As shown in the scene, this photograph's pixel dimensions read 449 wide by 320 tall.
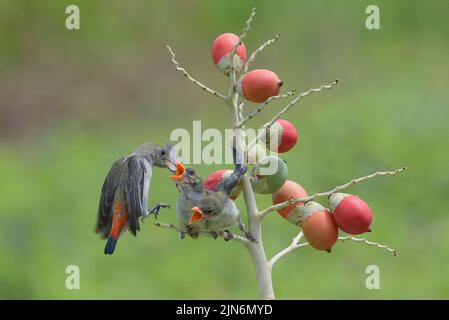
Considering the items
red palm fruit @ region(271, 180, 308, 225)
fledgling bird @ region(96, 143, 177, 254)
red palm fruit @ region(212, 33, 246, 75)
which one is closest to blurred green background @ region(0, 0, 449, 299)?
fledgling bird @ region(96, 143, 177, 254)

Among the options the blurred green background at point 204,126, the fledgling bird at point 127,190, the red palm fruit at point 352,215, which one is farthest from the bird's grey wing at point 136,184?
the blurred green background at point 204,126

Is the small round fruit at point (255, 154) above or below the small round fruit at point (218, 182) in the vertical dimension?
above

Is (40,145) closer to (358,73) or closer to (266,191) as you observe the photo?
(358,73)

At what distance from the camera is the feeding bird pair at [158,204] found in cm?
147

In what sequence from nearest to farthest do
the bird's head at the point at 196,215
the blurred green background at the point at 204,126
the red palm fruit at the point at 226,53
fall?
the bird's head at the point at 196,215 < the red palm fruit at the point at 226,53 < the blurred green background at the point at 204,126

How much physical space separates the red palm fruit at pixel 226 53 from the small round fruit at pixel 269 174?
0.53 feet

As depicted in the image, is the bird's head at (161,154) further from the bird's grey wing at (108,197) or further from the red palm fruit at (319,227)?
the red palm fruit at (319,227)

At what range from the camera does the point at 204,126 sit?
15.9 ft

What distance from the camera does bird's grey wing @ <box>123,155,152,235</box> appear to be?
171cm

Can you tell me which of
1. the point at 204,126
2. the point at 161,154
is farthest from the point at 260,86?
the point at 204,126

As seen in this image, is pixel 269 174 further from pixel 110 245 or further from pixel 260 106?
pixel 110 245

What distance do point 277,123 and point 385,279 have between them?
232cm

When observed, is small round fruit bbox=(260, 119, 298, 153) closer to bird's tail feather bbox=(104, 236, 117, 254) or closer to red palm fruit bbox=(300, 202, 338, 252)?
red palm fruit bbox=(300, 202, 338, 252)

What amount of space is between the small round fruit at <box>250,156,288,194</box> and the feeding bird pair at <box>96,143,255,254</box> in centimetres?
4
